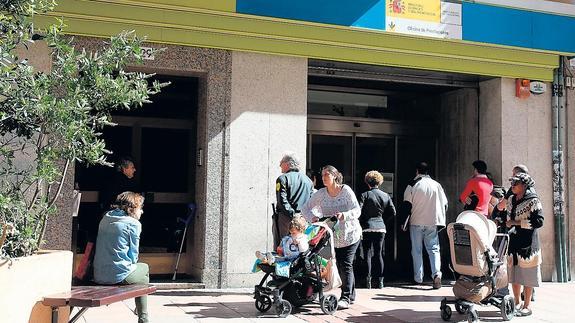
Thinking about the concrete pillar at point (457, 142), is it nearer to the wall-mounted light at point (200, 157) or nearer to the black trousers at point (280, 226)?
the black trousers at point (280, 226)

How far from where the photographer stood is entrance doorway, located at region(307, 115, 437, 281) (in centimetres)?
1105

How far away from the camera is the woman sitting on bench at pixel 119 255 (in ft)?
19.3

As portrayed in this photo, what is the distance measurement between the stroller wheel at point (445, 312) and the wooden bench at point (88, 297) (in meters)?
3.40

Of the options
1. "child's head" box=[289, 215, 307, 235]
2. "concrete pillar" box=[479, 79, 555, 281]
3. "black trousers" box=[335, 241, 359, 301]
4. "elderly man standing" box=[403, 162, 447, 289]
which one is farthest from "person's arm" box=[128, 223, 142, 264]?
"concrete pillar" box=[479, 79, 555, 281]

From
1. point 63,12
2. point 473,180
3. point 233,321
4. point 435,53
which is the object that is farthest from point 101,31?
point 473,180

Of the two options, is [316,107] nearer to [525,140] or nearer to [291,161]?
[291,161]

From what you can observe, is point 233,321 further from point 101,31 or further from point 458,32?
point 458,32

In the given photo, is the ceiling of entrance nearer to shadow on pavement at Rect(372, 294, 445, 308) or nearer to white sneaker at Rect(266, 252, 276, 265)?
shadow on pavement at Rect(372, 294, 445, 308)

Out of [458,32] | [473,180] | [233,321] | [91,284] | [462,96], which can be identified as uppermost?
[458,32]

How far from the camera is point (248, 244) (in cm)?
902

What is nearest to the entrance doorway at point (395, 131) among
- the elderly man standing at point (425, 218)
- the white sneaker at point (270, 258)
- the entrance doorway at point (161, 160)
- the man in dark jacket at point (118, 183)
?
the elderly man standing at point (425, 218)

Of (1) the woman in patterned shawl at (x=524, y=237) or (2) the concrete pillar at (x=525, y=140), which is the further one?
(2) the concrete pillar at (x=525, y=140)

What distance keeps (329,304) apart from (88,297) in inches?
122

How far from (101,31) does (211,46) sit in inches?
58.2
